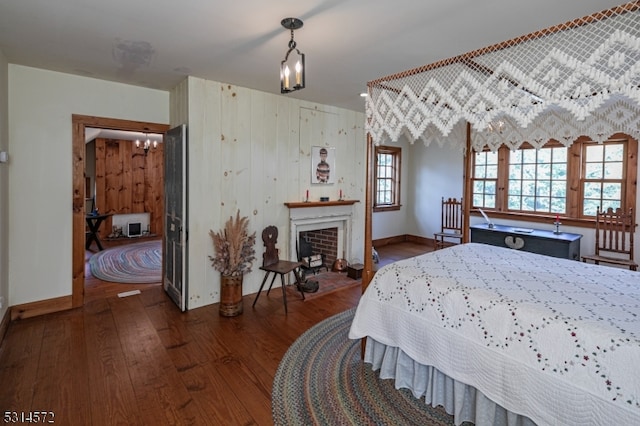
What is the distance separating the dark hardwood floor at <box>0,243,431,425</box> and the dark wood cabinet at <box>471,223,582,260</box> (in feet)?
9.19

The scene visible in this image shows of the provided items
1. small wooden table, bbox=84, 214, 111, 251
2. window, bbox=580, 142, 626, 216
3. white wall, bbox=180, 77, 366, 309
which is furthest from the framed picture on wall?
small wooden table, bbox=84, 214, 111, 251

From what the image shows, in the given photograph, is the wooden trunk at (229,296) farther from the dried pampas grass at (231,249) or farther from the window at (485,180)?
the window at (485,180)

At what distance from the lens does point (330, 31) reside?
7.71 feet

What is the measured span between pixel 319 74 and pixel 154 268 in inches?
150

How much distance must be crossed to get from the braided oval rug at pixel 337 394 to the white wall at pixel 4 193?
250 centimetres

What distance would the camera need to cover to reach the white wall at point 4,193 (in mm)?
2863

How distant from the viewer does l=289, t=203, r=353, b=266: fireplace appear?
173 inches

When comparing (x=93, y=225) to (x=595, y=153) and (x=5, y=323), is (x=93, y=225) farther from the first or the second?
(x=595, y=153)

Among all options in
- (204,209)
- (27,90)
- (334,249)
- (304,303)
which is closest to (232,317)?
(304,303)

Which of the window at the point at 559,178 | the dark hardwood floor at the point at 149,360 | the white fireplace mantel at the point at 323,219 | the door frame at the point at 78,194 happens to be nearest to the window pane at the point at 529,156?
the window at the point at 559,178

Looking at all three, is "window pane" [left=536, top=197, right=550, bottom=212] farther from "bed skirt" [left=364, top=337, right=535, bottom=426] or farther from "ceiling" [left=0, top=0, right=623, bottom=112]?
"bed skirt" [left=364, top=337, right=535, bottom=426]

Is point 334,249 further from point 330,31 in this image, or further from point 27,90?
point 27,90

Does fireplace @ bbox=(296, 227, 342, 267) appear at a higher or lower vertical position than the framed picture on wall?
lower

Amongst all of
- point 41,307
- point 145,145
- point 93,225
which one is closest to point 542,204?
point 41,307
